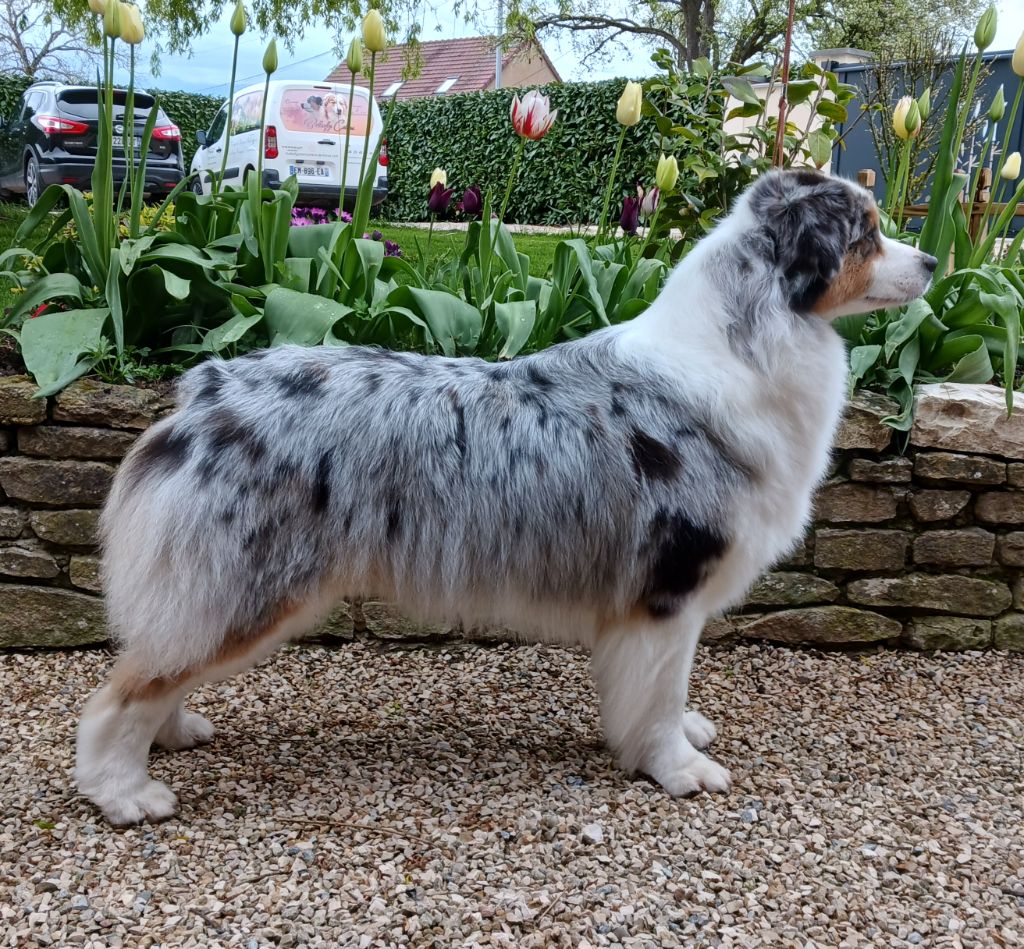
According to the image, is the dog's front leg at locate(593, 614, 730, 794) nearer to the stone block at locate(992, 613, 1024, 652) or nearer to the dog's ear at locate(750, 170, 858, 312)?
the dog's ear at locate(750, 170, 858, 312)

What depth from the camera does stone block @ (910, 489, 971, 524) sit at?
361 centimetres

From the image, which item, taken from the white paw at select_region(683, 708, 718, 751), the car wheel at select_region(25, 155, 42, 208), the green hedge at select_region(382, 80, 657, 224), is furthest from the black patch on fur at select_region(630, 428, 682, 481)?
the car wheel at select_region(25, 155, 42, 208)

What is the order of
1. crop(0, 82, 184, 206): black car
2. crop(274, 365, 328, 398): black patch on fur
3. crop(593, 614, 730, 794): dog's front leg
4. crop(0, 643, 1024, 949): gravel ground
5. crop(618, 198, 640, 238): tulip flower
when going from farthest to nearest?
1. crop(0, 82, 184, 206): black car
2. crop(618, 198, 640, 238): tulip flower
3. crop(593, 614, 730, 794): dog's front leg
4. crop(274, 365, 328, 398): black patch on fur
5. crop(0, 643, 1024, 949): gravel ground

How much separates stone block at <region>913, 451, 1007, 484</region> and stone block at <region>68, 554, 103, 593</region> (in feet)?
9.94

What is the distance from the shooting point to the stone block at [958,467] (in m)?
3.56

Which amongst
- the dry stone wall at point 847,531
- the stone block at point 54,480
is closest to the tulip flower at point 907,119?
the dry stone wall at point 847,531

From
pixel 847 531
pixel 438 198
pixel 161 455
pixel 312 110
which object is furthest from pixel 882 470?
pixel 312 110

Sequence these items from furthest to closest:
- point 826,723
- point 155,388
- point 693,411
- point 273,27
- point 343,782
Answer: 1. point 273,27
2. point 155,388
3. point 826,723
4. point 343,782
5. point 693,411

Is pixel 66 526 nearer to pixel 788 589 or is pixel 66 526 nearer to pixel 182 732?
pixel 182 732

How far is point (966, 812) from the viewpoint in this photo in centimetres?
266

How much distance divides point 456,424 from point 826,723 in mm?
1691

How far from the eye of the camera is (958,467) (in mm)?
3566

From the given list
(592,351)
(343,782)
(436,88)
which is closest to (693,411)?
(592,351)

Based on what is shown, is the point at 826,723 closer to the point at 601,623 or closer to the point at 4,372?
the point at 601,623
